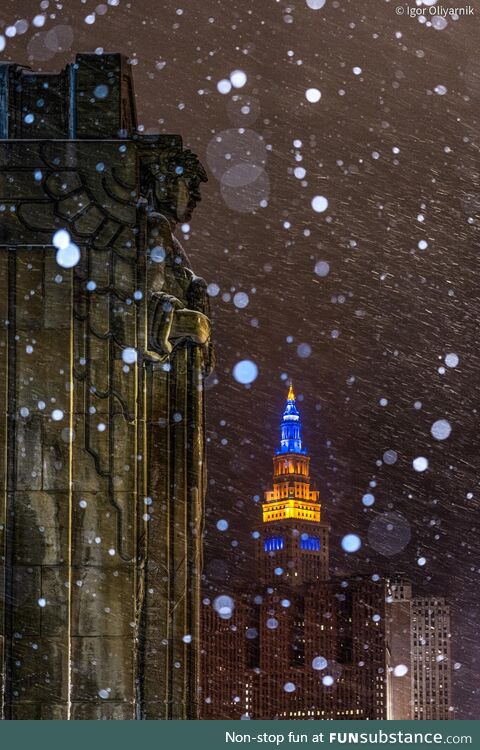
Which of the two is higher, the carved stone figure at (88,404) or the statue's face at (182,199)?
the statue's face at (182,199)

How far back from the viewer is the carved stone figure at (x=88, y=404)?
30.0 ft

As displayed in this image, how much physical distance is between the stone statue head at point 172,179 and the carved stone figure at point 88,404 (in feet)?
0.04

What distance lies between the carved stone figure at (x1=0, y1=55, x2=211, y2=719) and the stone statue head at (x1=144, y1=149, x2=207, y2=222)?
0.01 metres

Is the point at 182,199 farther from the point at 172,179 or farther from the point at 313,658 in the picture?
the point at 313,658

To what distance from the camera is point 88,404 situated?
30.4ft

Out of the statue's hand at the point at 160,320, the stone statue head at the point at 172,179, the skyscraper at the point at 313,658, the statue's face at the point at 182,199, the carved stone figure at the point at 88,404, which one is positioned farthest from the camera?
the skyscraper at the point at 313,658

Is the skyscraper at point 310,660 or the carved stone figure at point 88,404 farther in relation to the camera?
the skyscraper at point 310,660

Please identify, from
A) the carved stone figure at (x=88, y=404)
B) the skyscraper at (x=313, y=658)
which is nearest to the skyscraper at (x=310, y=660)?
the skyscraper at (x=313, y=658)

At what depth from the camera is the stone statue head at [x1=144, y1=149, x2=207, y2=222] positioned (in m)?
9.67

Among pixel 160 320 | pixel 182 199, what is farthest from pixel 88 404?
pixel 182 199

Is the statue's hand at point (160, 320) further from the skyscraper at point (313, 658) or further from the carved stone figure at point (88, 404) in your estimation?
the skyscraper at point (313, 658)

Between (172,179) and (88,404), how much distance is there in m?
1.94
